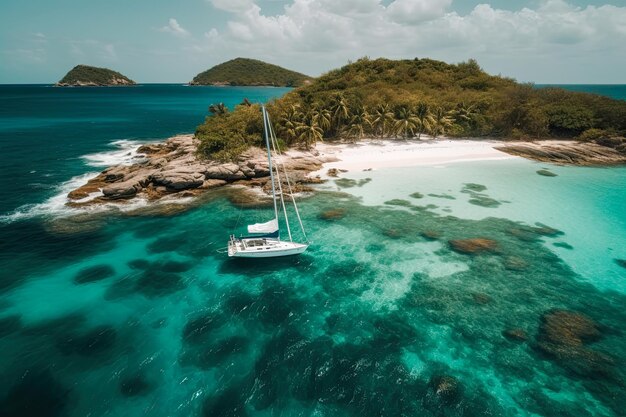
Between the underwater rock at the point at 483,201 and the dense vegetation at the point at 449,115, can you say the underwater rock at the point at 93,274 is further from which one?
the underwater rock at the point at 483,201

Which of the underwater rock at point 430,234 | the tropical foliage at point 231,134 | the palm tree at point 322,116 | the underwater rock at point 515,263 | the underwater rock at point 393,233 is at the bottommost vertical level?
the underwater rock at point 515,263

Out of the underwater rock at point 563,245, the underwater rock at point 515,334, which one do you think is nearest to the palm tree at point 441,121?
the underwater rock at point 563,245

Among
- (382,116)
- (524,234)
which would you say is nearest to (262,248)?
(524,234)

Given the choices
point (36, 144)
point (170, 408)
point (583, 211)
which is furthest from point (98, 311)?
point (36, 144)

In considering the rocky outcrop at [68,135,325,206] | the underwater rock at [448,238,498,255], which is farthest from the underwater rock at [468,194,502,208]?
the rocky outcrop at [68,135,325,206]

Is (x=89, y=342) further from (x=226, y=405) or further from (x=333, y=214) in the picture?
(x=333, y=214)

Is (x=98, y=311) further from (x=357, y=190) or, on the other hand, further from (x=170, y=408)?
(x=357, y=190)
